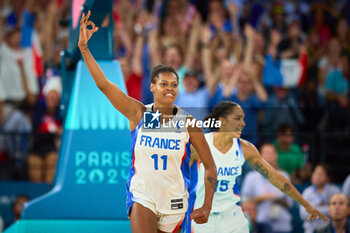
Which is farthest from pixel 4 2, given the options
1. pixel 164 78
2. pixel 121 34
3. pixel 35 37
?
pixel 164 78

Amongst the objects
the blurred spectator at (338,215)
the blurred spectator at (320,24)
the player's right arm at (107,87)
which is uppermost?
the blurred spectator at (320,24)

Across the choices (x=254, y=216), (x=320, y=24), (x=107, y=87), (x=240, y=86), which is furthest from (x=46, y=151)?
(x=320, y=24)

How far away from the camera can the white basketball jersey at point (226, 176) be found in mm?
6078

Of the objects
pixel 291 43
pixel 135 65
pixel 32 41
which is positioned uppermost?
pixel 32 41

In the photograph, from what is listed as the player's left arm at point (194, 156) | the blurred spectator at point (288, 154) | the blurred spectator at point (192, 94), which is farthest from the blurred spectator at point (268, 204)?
the player's left arm at point (194, 156)

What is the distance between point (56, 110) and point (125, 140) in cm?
404

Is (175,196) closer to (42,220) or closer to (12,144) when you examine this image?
(42,220)

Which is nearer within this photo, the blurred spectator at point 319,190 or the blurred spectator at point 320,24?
the blurred spectator at point 319,190

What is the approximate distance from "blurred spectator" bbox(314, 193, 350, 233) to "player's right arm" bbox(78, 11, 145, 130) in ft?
10.6

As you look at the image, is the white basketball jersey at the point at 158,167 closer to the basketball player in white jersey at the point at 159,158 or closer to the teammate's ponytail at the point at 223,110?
the basketball player in white jersey at the point at 159,158

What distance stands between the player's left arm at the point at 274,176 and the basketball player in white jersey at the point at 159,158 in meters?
1.17

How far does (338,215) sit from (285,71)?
165 inches

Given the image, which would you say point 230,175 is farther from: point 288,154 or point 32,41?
point 32,41

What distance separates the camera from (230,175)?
6.09 meters
